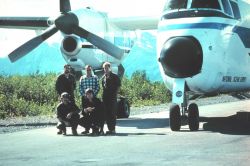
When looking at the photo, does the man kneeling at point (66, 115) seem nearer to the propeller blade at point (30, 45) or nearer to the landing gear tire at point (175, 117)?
the landing gear tire at point (175, 117)

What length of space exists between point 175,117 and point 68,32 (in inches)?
240

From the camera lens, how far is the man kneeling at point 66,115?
12.3 metres

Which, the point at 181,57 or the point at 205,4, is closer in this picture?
the point at 181,57

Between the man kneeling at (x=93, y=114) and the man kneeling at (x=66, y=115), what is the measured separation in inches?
8.5

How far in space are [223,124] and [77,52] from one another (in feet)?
20.5

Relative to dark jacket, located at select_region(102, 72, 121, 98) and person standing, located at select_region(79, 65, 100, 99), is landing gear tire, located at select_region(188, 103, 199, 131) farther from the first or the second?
person standing, located at select_region(79, 65, 100, 99)

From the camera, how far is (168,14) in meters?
12.7

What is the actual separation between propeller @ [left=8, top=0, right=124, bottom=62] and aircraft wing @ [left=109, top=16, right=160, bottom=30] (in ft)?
9.83

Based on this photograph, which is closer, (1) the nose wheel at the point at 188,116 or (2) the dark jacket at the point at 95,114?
(1) the nose wheel at the point at 188,116

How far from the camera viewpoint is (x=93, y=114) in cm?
1227

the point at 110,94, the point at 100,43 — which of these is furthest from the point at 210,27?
the point at 100,43

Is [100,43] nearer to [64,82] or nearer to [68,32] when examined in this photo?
[68,32]

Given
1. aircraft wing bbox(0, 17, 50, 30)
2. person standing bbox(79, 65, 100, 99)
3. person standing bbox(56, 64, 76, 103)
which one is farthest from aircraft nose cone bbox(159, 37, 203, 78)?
aircraft wing bbox(0, 17, 50, 30)

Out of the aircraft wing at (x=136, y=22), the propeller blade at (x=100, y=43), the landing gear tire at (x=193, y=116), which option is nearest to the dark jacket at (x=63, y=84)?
the propeller blade at (x=100, y=43)
